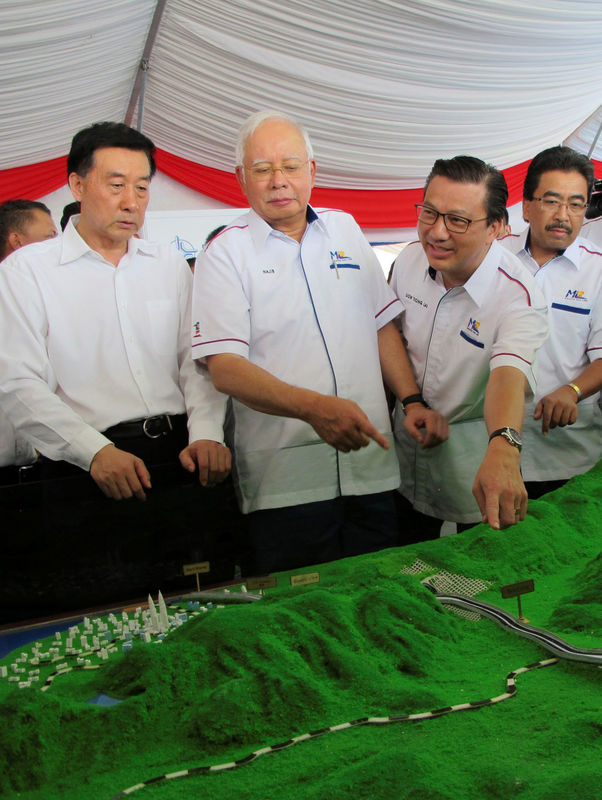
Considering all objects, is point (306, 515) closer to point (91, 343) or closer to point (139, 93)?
point (91, 343)

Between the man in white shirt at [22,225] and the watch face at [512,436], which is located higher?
the man in white shirt at [22,225]

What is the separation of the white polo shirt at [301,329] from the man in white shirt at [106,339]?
0.12 m

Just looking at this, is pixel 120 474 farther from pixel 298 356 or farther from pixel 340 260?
pixel 340 260

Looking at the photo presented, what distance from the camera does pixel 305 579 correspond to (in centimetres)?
155

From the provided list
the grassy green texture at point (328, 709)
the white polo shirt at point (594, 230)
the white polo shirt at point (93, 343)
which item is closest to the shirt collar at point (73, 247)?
the white polo shirt at point (93, 343)

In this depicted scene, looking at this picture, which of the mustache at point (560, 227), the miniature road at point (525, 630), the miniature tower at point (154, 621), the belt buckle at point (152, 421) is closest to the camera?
the miniature road at point (525, 630)

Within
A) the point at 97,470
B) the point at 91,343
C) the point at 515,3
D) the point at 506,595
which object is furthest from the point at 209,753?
the point at 515,3

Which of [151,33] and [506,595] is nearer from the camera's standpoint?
[506,595]

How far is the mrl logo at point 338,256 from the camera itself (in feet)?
6.31

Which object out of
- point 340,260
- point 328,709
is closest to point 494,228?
point 340,260

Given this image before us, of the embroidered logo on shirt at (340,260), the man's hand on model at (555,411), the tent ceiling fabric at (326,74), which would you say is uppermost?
the tent ceiling fabric at (326,74)

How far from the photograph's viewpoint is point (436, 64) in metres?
6.58

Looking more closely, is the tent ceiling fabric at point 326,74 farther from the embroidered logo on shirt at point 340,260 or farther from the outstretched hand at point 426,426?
the outstretched hand at point 426,426

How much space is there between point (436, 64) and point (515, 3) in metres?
0.92
